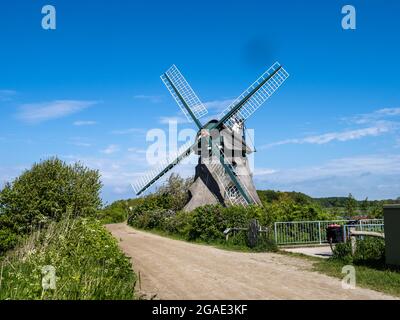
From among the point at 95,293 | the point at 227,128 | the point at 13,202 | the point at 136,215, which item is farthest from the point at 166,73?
the point at 95,293

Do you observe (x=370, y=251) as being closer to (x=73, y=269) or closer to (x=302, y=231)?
(x=302, y=231)

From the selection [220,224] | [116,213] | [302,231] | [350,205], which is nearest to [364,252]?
[302,231]

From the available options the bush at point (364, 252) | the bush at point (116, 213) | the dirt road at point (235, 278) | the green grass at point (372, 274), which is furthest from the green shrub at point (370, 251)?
the bush at point (116, 213)

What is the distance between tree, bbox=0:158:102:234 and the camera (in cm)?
2211

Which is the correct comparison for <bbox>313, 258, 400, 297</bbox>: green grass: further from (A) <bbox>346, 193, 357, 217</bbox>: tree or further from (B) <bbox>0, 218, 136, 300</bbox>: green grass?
(A) <bbox>346, 193, 357, 217</bbox>: tree

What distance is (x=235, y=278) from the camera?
41.7 feet

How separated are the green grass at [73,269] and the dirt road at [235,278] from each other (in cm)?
112

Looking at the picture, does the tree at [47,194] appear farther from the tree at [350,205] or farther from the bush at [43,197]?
the tree at [350,205]

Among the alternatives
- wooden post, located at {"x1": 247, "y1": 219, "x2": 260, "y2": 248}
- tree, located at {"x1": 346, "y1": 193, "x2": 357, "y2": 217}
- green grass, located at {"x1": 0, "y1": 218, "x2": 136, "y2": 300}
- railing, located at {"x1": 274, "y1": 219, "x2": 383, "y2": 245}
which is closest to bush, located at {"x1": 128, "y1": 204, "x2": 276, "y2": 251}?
wooden post, located at {"x1": 247, "y1": 219, "x2": 260, "y2": 248}

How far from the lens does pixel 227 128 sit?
36000 millimetres

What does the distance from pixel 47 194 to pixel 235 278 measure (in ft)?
43.7
